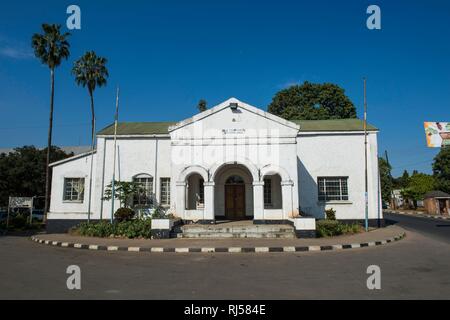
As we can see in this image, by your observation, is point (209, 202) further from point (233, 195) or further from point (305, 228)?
point (305, 228)

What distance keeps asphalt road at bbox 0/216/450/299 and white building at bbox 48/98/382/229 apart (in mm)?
6784

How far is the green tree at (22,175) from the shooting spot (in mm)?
34906

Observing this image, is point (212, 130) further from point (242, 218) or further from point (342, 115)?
point (342, 115)

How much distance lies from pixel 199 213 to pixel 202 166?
8.62 ft

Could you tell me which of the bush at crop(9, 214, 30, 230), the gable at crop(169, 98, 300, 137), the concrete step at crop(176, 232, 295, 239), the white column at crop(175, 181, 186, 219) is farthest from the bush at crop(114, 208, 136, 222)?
the bush at crop(9, 214, 30, 230)

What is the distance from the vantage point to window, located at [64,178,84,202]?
816 inches

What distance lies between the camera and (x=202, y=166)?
17.5 meters

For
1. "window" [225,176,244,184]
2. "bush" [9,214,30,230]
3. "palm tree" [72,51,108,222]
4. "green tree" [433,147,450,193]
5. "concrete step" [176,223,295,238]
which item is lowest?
"bush" [9,214,30,230]

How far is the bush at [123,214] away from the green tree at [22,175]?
22.8 m

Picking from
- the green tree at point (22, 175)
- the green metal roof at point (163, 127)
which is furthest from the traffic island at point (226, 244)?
the green tree at point (22, 175)

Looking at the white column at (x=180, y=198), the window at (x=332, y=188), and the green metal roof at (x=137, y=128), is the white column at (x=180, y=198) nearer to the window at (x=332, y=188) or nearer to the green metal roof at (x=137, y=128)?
the green metal roof at (x=137, y=128)

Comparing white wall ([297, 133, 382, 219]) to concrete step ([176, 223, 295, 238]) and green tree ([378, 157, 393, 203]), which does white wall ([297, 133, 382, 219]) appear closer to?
concrete step ([176, 223, 295, 238])

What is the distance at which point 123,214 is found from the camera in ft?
60.6

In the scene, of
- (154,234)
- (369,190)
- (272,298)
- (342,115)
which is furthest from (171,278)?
(342,115)
